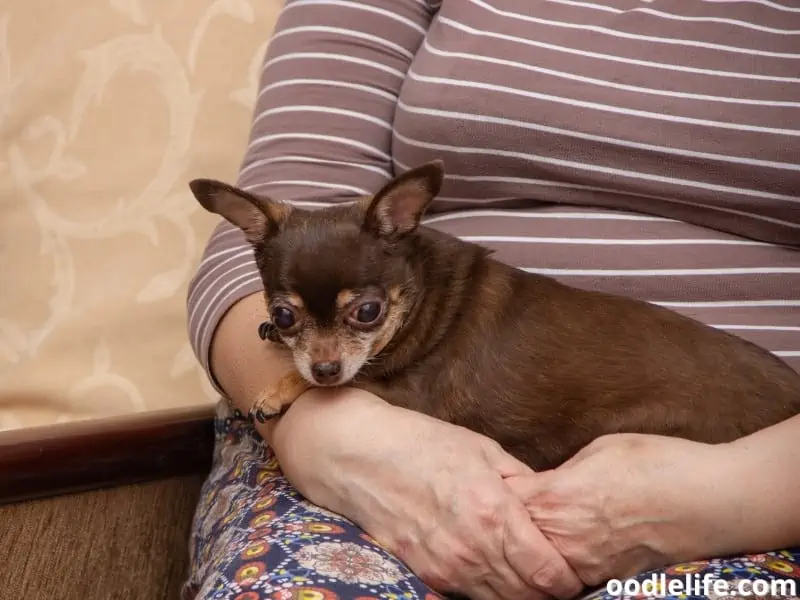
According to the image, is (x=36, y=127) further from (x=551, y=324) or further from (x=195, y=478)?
(x=551, y=324)

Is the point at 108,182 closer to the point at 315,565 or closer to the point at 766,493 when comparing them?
the point at 315,565

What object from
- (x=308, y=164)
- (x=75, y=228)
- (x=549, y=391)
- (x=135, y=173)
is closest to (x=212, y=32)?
(x=135, y=173)

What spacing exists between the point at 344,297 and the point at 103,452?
2.83 ft

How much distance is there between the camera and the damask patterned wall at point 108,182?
1.68 m

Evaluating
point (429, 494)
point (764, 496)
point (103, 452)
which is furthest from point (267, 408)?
point (103, 452)

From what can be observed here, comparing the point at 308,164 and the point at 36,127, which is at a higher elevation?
the point at 308,164

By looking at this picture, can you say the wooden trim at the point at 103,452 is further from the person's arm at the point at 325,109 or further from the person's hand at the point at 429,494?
the person's hand at the point at 429,494

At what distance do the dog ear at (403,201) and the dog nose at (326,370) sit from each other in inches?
6.7

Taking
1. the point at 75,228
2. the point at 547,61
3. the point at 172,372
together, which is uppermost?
the point at 547,61

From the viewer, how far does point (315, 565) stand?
2.73 ft

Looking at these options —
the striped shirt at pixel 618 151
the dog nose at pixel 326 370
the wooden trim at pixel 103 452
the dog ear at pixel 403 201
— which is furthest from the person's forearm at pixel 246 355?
the wooden trim at pixel 103 452

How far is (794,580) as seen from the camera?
824 millimetres

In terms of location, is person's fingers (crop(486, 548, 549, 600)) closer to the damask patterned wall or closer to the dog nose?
the dog nose

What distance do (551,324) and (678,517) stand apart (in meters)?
0.29
